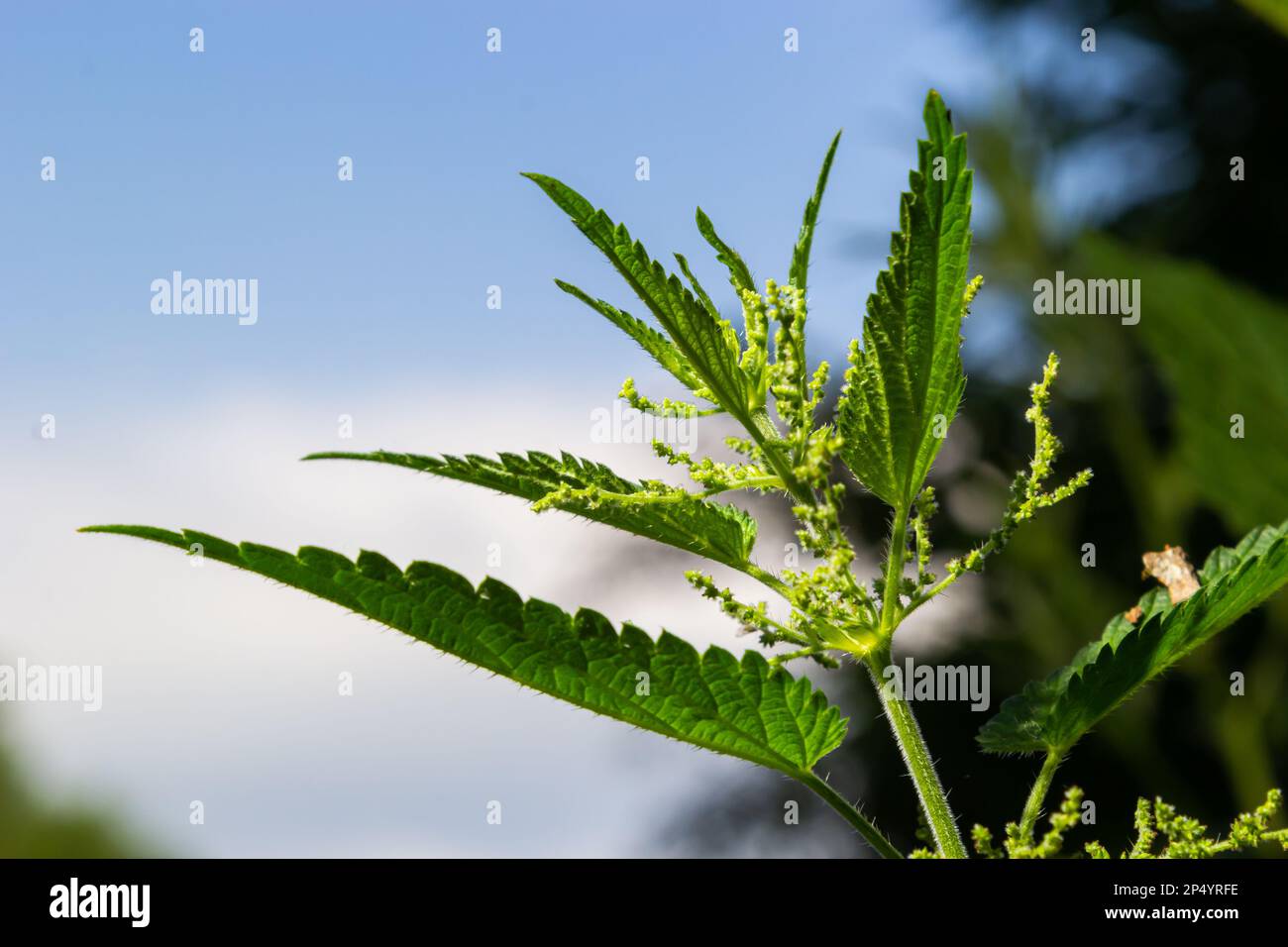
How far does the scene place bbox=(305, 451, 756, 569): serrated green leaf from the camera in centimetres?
112

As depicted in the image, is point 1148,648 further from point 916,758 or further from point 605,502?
point 605,502

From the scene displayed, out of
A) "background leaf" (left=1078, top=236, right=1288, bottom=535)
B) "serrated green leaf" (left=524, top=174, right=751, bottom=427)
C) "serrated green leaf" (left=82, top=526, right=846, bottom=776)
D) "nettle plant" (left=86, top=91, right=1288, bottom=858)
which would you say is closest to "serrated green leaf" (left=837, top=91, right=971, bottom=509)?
"nettle plant" (left=86, top=91, right=1288, bottom=858)

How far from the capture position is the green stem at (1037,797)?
1024 mm

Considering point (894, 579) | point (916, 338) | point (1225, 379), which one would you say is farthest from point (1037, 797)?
point (1225, 379)

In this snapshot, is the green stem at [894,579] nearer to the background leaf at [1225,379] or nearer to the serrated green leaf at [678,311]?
the serrated green leaf at [678,311]

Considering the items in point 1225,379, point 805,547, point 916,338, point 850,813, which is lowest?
point 850,813

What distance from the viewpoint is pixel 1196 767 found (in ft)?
19.5

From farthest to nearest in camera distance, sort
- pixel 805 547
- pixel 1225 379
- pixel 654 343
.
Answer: pixel 1225 379
pixel 654 343
pixel 805 547

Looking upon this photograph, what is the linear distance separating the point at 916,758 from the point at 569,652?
1.10ft

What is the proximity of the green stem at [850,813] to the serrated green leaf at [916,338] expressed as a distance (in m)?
0.28

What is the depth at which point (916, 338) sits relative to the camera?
1.11 m

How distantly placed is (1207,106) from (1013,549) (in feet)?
12.0
